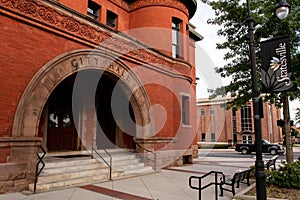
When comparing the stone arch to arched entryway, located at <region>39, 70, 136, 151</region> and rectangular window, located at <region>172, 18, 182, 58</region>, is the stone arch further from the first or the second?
rectangular window, located at <region>172, 18, 182, 58</region>

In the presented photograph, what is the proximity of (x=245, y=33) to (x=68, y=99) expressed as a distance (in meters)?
9.60

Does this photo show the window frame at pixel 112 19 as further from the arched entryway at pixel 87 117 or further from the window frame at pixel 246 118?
the window frame at pixel 246 118

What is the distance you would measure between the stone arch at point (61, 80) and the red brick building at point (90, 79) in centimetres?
3

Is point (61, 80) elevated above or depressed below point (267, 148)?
above

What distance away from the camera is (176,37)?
16.8 metres

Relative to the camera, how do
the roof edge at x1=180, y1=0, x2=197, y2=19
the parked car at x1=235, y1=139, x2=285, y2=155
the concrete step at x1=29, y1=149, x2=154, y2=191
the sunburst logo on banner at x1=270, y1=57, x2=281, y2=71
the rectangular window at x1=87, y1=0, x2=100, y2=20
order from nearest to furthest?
the sunburst logo on banner at x1=270, y1=57, x2=281, y2=71 < the concrete step at x1=29, y1=149, x2=154, y2=191 < the rectangular window at x1=87, y1=0, x2=100, y2=20 < the roof edge at x1=180, y1=0, x2=197, y2=19 < the parked car at x1=235, y1=139, x2=285, y2=155

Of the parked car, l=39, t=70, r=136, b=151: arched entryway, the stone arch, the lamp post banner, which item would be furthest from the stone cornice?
the parked car

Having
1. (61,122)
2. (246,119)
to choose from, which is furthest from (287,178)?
(246,119)

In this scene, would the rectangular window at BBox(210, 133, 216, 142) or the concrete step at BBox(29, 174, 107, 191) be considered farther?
the rectangular window at BBox(210, 133, 216, 142)

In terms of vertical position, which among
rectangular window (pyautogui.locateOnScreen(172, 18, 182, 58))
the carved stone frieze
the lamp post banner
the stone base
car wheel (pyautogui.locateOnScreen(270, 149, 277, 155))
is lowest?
car wheel (pyautogui.locateOnScreen(270, 149, 277, 155))

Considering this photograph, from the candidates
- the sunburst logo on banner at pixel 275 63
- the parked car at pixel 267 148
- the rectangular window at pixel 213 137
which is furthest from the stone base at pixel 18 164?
the rectangular window at pixel 213 137

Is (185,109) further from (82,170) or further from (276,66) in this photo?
(276,66)

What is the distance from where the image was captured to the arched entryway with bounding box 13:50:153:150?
7.72m

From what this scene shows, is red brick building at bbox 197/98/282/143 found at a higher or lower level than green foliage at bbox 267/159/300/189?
higher
